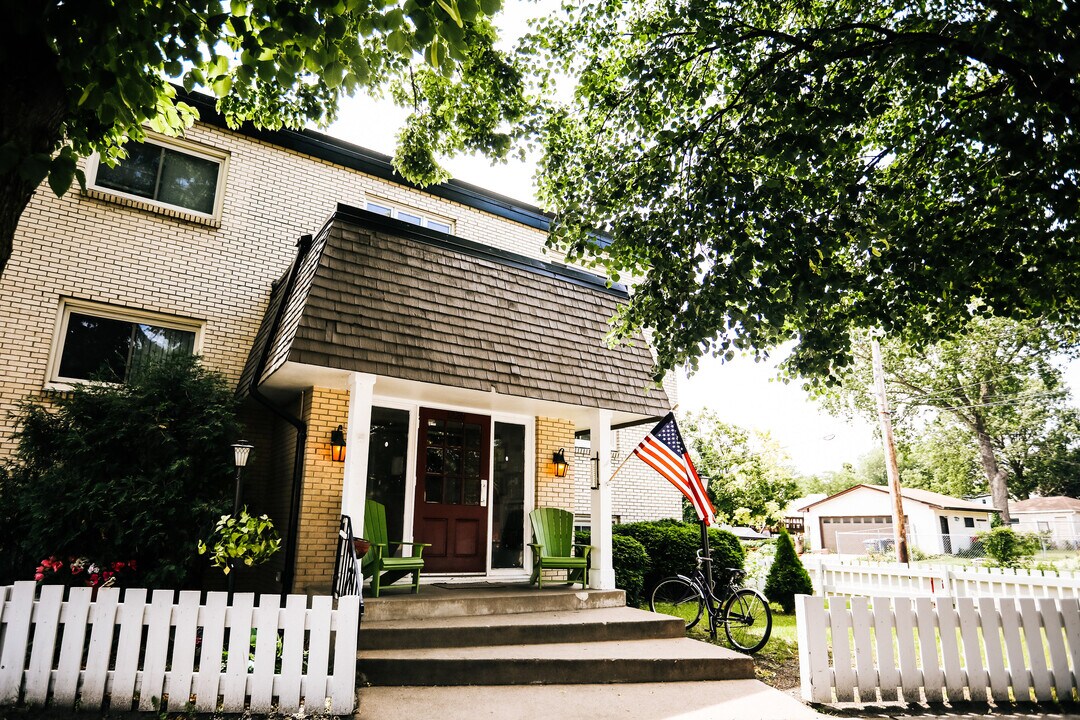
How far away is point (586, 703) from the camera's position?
5.14m

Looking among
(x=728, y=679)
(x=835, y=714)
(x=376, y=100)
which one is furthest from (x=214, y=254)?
(x=835, y=714)

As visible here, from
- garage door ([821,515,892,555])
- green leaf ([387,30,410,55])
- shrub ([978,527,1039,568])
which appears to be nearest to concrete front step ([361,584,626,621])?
green leaf ([387,30,410,55])

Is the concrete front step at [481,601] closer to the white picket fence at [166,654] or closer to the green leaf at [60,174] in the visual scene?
the white picket fence at [166,654]

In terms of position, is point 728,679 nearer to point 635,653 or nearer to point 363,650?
point 635,653

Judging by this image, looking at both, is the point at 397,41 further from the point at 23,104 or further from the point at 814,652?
the point at 814,652

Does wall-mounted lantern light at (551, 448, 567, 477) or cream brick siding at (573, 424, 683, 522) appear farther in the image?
cream brick siding at (573, 424, 683, 522)

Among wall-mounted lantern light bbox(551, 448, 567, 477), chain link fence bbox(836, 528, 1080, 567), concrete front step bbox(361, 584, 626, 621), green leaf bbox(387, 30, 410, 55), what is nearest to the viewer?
green leaf bbox(387, 30, 410, 55)

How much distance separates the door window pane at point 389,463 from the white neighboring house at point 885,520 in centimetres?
3323

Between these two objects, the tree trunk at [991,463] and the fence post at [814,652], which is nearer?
the fence post at [814,652]

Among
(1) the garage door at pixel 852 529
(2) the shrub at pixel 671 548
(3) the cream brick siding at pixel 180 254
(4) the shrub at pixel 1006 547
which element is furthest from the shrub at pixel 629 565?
(1) the garage door at pixel 852 529

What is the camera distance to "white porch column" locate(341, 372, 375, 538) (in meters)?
6.77

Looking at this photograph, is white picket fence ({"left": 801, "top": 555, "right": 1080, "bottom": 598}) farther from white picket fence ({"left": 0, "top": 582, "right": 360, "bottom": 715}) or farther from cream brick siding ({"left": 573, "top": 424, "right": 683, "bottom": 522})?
white picket fence ({"left": 0, "top": 582, "right": 360, "bottom": 715})

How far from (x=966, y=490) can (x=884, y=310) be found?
57178 millimetres

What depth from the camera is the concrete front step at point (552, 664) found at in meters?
5.41
